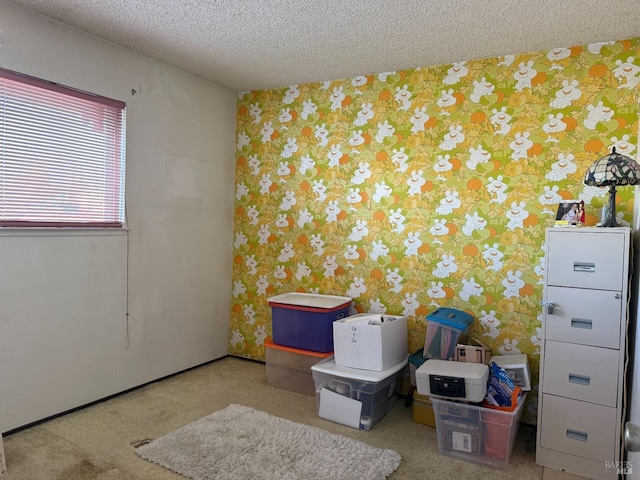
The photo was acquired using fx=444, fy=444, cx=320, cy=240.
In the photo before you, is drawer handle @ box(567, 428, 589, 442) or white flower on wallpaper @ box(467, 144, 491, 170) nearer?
drawer handle @ box(567, 428, 589, 442)

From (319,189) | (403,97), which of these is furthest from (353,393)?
(403,97)

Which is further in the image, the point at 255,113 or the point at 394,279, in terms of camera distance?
the point at 255,113

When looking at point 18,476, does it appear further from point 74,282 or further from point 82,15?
point 82,15

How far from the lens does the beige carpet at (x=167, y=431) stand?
2.26 metres

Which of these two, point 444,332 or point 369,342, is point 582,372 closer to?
point 444,332

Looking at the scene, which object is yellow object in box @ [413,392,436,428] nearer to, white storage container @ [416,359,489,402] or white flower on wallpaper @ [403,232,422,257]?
white storage container @ [416,359,489,402]

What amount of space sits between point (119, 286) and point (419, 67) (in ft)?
8.79

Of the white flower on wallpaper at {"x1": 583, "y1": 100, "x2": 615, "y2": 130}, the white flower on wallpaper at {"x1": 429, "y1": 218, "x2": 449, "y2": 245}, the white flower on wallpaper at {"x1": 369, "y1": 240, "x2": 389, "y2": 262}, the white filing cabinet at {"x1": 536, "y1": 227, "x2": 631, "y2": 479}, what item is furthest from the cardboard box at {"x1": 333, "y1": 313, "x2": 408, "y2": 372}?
the white flower on wallpaper at {"x1": 583, "y1": 100, "x2": 615, "y2": 130}

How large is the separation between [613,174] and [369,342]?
168cm

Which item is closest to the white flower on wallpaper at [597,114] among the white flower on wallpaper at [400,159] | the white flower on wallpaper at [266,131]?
the white flower on wallpaper at [400,159]

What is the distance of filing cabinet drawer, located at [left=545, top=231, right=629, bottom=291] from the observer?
7.40 feet

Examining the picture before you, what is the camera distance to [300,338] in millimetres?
3381

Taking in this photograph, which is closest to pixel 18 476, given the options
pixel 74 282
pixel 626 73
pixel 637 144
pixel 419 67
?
pixel 74 282

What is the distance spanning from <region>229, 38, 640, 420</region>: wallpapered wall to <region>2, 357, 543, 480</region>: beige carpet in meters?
0.62
